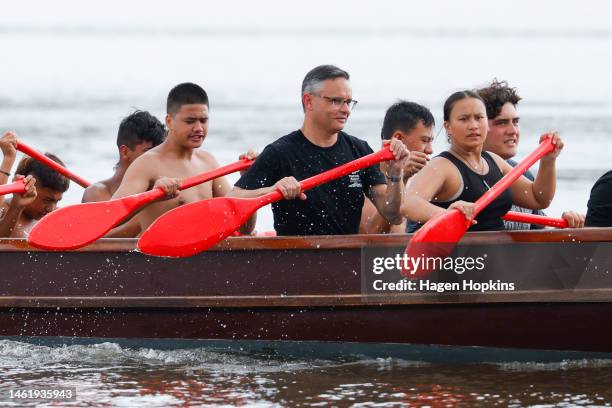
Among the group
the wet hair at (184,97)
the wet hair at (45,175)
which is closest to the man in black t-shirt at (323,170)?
the wet hair at (184,97)

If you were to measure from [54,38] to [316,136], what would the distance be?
107 metres

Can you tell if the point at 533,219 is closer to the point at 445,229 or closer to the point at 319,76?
the point at 445,229

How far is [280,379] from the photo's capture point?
7.36 metres

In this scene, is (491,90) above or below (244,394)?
above

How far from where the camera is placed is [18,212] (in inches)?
328

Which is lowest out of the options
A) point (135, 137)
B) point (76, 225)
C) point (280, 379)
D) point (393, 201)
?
point (280, 379)

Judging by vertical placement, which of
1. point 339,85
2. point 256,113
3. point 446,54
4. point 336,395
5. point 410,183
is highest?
point 446,54

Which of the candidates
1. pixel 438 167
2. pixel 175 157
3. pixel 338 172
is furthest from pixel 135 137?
pixel 438 167

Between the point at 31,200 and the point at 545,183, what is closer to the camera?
the point at 545,183

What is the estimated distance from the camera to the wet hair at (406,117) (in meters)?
8.62

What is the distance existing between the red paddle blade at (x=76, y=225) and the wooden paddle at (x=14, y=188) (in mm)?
462

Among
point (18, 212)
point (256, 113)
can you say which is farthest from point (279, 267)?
point (256, 113)

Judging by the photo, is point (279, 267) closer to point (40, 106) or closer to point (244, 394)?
point (244, 394)

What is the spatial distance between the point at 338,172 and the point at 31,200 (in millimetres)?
2105
